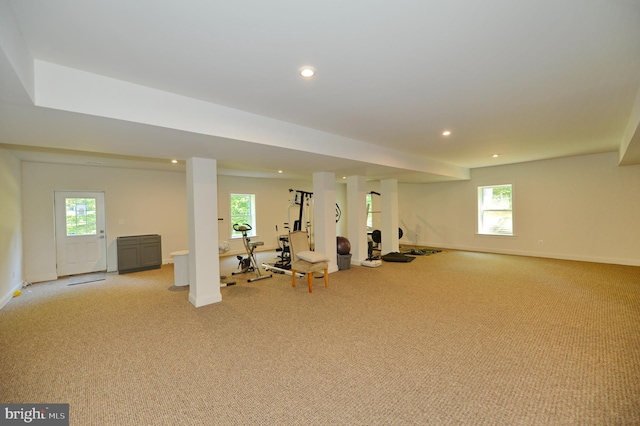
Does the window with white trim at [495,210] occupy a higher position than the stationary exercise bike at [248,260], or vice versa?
the window with white trim at [495,210]

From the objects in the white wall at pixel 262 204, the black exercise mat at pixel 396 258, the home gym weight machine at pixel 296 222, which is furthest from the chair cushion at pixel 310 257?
the white wall at pixel 262 204

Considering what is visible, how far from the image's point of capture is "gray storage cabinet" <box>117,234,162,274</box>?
6.19 m

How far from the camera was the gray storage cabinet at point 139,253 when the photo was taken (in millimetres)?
6191

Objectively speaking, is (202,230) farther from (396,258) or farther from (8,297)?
(396,258)

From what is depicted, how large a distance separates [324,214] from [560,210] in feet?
19.8

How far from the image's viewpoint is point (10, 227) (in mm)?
4590

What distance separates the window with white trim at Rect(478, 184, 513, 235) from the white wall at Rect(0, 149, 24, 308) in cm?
1061

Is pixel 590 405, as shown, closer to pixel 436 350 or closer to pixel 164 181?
pixel 436 350

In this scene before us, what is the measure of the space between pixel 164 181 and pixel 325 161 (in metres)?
4.91

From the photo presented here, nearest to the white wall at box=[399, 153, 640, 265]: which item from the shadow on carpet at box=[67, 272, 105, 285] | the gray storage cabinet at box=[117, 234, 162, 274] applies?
the gray storage cabinet at box=[117, 234, 162, 274]

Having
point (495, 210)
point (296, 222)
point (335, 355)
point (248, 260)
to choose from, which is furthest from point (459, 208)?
point (335, 355)

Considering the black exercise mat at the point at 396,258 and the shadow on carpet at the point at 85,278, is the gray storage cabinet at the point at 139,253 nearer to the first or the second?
the shadow on carpet at the point at 85,278

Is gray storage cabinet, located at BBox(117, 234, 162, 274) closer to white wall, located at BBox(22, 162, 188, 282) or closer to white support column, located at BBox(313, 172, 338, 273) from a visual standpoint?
white wall, located at BBox(22, 162, 188, 282)

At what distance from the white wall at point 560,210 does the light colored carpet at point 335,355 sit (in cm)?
210
